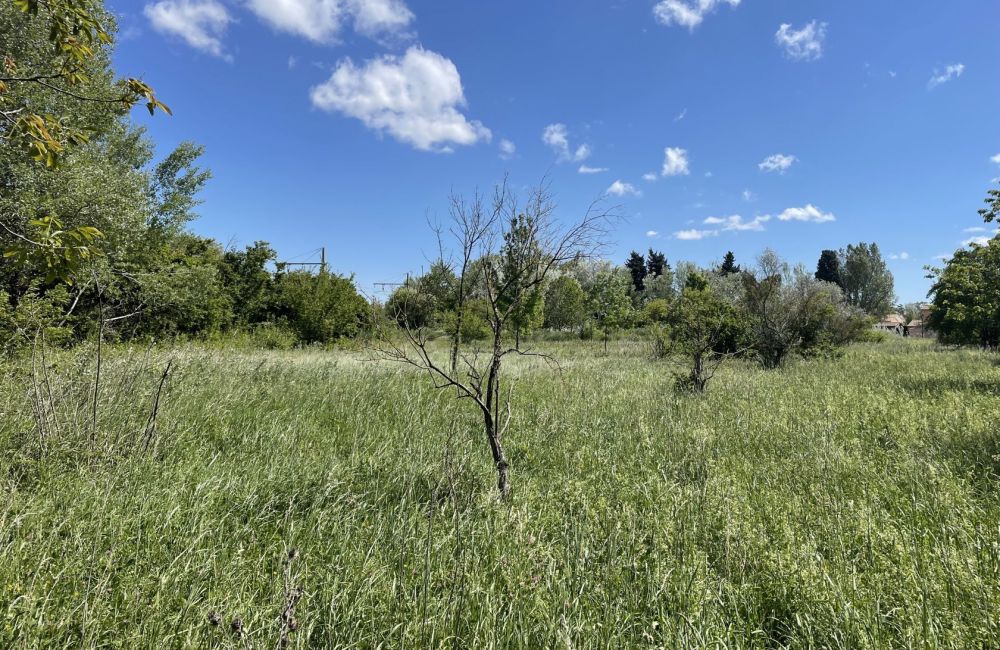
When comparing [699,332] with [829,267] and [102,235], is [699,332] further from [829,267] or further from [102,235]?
[829,267]

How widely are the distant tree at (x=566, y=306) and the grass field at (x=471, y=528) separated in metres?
28.1

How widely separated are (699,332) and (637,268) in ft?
210

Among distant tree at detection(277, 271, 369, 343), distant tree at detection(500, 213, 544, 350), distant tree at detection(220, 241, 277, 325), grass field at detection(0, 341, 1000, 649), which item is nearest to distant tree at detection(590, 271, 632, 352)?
distant tree at detection(277, 271, 369, 343)

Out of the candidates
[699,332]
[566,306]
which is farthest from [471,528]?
[566,306]

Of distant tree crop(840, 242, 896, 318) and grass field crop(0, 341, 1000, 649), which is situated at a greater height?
distant tree crop(840, 242, 896, 318)

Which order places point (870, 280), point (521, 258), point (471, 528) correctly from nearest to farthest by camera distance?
point (471, 528), point (521, 258), point (870, 280)

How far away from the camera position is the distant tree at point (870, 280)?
5484cm

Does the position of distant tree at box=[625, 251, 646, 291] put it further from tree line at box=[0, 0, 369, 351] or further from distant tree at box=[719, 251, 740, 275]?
tree line at box=[0, 0, 369, 351]

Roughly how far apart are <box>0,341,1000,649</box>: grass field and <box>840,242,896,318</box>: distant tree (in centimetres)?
6361

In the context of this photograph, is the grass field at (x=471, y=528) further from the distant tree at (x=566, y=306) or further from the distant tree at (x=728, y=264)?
the distant tree at (x=728, y=264)

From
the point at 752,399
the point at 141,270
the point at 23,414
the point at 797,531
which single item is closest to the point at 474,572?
the point at 797,531

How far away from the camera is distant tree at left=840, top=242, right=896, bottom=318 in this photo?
54.8 m

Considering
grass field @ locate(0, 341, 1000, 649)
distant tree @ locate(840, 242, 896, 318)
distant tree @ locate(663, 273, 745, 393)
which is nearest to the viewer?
grass field @ locate(0, 341, 1000, 649)

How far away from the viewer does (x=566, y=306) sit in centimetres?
3506
